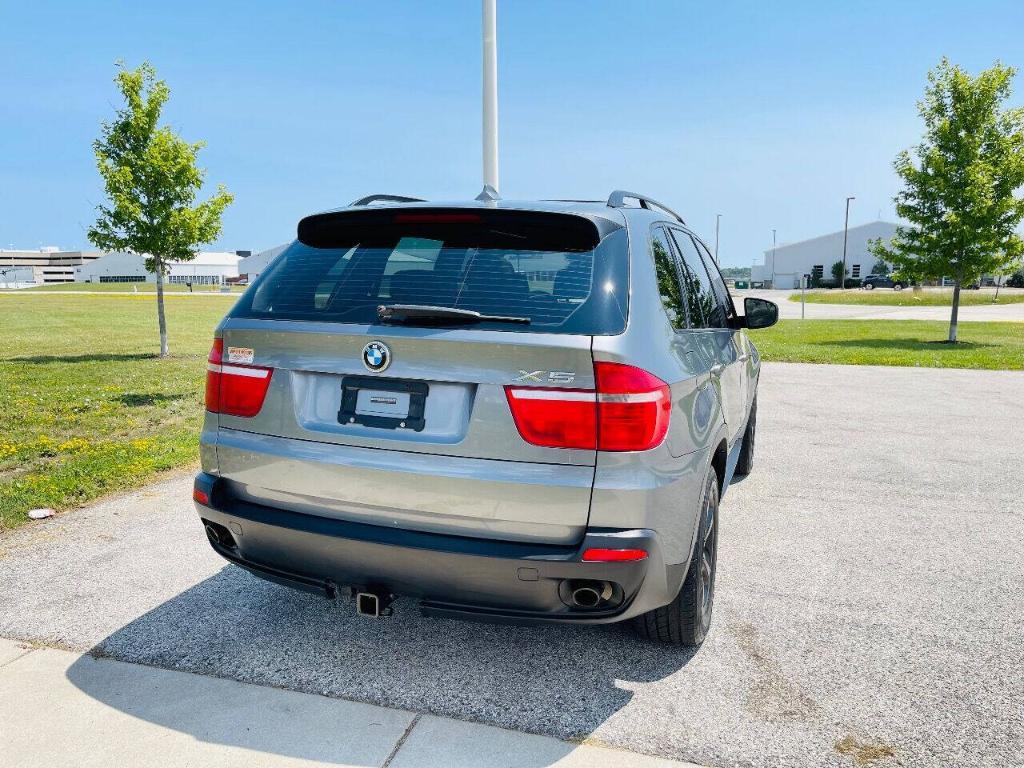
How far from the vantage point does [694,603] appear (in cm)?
306

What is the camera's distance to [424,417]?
258 cm

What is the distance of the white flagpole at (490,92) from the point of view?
934 cm

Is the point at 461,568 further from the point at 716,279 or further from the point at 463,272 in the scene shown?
the point at 716,279

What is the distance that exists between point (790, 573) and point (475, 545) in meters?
2.32

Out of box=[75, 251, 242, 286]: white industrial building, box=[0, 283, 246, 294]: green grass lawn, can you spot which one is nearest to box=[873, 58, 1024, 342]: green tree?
box=[0, 283, 246, 294]: green grass lawn

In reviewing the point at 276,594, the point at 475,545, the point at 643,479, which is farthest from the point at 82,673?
the point at 643,479

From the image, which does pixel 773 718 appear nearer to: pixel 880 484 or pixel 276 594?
pixel 276 594

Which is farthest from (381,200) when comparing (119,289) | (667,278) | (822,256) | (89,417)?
(822,256)

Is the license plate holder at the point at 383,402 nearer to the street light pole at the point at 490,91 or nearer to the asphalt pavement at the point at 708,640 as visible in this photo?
the asphalt pavement at the point at 708,640

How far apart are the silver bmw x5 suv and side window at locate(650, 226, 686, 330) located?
2 centimetres

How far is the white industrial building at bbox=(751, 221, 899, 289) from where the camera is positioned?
284ft

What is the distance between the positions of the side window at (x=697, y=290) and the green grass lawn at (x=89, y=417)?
4.29m

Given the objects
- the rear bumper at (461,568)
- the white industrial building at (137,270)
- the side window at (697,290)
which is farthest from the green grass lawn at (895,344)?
the white industrial building at (137,270)

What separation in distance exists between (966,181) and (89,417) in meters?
20.4
